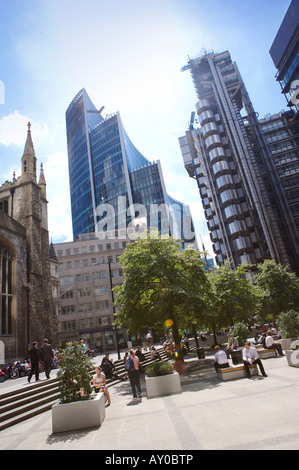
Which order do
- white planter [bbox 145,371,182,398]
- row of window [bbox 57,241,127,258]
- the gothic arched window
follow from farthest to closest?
row of window [bbox 57,241,127,258], the gothic arched window, white planter [bbox 145,371,182,398]

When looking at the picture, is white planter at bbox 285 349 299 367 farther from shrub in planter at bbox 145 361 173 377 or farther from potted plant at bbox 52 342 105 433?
potted plant at bbox 52 342 105 433

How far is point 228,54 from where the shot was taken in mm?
68750

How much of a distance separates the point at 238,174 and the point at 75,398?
57422 millimetres

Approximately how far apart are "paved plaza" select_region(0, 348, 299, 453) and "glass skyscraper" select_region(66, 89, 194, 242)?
244 feet

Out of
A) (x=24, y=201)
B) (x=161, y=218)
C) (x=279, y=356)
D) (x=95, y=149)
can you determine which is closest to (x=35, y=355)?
(x=279, y=356)

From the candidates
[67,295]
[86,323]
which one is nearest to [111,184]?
[67,295]

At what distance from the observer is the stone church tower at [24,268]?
22812mm

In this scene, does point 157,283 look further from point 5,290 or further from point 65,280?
point 65,280

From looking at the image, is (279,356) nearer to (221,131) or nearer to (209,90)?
(221,131)

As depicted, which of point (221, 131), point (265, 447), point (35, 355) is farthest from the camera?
point (221, 131)

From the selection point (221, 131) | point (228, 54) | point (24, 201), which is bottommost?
point (24, 201)

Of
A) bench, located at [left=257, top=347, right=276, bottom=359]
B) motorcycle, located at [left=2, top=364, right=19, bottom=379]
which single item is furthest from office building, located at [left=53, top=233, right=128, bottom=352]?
bench, located at [left=257, top=347, right=276, bottom=359]

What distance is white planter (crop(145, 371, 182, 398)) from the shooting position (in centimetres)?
920

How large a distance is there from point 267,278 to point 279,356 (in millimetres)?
13251
